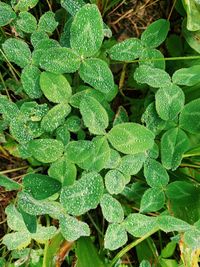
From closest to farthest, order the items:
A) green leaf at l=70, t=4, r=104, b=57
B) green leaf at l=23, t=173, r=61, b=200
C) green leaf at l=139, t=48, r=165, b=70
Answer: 1. green leaf at l=70, t=4, r=104, b=57
2. green leaf at l=23, t=173, r=61, b=200
3. green leaf at l=139, t=48, r=165, b=70

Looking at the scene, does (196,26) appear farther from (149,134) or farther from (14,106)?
(14,106)

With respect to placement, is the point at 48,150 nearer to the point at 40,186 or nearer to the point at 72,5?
the point at 40,186

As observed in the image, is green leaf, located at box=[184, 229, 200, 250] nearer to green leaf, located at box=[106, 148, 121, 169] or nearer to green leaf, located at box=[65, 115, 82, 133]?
green leaf, located at box=[106, 148, 121, 169]

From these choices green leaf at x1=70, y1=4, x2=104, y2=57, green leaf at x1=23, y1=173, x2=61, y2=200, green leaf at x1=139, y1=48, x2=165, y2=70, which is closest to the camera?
green leaf at x1=70, y1=4, x2=104, y2=57

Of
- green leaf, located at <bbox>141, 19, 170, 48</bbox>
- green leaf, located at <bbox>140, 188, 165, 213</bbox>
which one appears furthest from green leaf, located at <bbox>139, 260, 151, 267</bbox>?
green leaf, located at <bbox>141, 19, 170, 48</bbox>

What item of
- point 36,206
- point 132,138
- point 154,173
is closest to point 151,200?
point 154,173

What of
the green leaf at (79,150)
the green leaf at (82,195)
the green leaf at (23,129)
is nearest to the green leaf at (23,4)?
the green leaf at (23,129)
